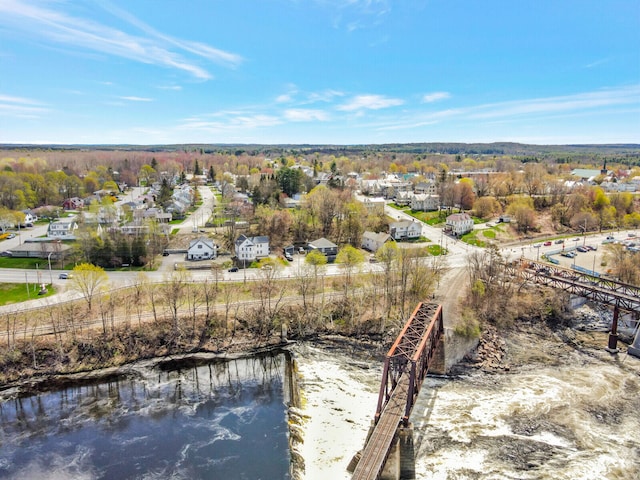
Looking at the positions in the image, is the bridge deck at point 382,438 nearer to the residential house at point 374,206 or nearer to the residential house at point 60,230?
the residential house at point 374,206

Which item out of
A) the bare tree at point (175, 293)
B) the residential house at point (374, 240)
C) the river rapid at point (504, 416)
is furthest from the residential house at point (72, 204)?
the river rapid at point (504, 416)

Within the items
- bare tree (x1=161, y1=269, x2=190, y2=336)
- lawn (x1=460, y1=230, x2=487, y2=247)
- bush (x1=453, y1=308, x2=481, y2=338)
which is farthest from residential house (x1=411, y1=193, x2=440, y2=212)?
bare tree (x1=161, y1=269, x2=190, y2=336)

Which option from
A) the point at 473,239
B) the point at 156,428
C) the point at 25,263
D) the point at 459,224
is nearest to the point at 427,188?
the point at 459,224

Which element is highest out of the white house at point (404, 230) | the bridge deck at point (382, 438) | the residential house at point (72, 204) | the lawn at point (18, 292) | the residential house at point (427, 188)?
the residential house at point (427, 188)

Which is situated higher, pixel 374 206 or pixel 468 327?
pixel 374 206

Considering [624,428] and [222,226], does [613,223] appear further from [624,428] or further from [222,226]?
[222,226]

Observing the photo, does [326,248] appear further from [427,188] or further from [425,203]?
[427,188]
